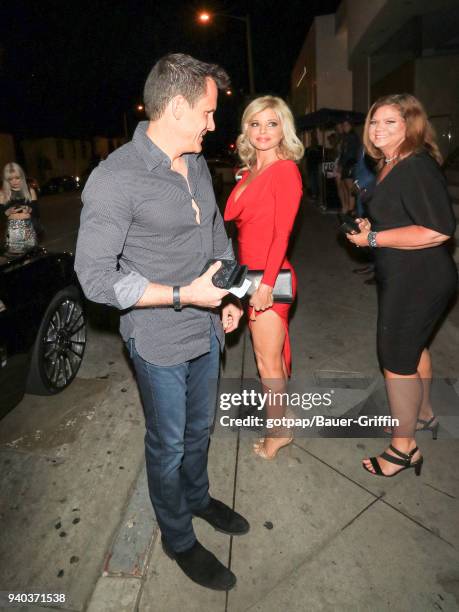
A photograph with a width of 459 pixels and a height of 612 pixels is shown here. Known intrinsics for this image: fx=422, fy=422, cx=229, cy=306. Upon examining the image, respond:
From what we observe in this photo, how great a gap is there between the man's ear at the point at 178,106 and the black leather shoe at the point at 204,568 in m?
2.05

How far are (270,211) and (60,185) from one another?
37.3m

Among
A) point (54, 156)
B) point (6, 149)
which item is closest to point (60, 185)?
point (6, 149)

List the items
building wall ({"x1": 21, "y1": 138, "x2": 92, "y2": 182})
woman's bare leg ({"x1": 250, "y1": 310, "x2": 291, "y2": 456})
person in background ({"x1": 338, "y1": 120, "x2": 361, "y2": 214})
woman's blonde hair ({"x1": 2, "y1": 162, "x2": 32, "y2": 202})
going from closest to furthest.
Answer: woman's bare leg ({"x1": 250, "y1": 310, "x2": 291, "y2": 456}) < woman's blonde hair ({"x1": 2, "y1": 162, "x2": 32, "y2": 202}) < person in background ({"x1": 338, "y1": 120, "x2": 361, "y2": 214}) < building wall ({"x1": 21, "y1": 138, "x2": 92, "y2": 182})

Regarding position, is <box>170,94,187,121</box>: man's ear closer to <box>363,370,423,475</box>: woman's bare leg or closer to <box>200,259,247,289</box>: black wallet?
<box>200,259,247,289</box>: black wallet

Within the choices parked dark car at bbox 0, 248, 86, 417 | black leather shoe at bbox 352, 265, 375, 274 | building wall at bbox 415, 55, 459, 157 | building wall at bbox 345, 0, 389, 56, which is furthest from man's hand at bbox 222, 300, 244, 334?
building wall at bbox 415, 55, 459, 157

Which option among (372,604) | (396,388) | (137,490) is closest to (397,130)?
(396,388)

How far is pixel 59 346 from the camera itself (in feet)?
12.0

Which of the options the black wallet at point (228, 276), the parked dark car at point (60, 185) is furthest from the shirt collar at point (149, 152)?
the parked dark car at point (60, 185)

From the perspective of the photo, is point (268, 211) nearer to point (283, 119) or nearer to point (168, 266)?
point (283, 119)

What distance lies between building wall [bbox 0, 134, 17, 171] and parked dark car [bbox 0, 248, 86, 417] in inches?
1545

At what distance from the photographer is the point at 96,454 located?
10.0ft

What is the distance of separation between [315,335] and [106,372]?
7.53 ft

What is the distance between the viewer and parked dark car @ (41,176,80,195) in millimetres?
34594

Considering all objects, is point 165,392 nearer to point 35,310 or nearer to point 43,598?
point 43,598
